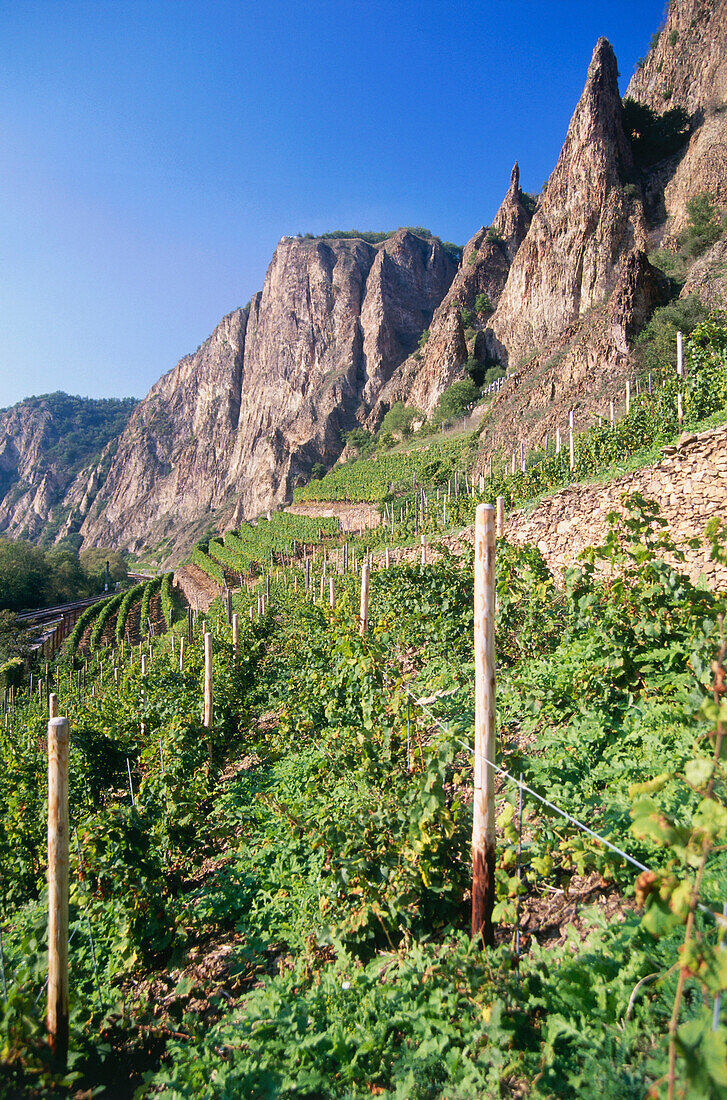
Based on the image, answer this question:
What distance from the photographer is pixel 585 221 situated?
102 ft

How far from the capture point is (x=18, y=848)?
200 inches

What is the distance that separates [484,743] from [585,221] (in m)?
37.6

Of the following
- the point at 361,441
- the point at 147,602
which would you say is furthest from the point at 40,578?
the point at 361,441

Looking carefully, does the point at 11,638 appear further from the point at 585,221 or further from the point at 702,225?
the point at 702,225

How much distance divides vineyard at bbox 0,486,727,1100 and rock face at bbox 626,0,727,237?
33.8 meters

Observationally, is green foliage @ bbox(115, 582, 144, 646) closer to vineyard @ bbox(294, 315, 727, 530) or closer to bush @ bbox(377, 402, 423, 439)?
vineyard @ bbox(294, 315, 727, 530)

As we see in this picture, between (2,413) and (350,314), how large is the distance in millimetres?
127366

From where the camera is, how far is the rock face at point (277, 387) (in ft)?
222

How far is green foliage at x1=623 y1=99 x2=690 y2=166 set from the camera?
32594mm

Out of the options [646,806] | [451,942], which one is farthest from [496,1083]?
[646,806]

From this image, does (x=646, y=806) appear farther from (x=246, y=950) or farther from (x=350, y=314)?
(x=350, y=314)

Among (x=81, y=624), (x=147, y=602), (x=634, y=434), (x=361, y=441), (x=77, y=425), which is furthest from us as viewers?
(x=77, y=425)

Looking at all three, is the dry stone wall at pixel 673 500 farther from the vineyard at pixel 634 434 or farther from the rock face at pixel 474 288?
the rock face at pixel 474 288

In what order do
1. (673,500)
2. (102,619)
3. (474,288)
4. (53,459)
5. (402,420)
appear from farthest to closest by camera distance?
1. (53,459)
2. (402,420)
3. (474,288)
4. (102,619)
5. (673,500)
